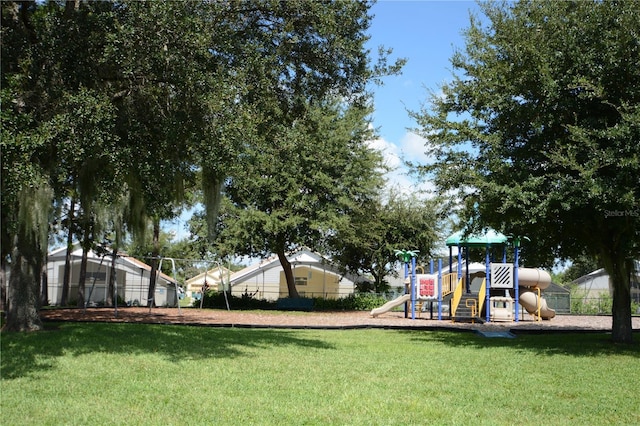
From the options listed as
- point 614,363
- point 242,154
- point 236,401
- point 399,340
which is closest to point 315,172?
point 399,340

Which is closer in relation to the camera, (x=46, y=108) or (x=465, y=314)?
(x=46, y=108)

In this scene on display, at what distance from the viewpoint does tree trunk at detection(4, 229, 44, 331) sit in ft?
39.4

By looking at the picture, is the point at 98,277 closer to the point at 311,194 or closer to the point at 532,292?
the point at 311,194

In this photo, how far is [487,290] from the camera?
20.8 metres

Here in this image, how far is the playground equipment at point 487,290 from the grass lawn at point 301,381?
8081 millimetres

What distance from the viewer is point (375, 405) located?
6.58m

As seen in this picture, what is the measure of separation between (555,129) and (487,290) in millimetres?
9784

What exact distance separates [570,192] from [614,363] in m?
2.88

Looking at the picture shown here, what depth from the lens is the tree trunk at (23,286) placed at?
12008mm

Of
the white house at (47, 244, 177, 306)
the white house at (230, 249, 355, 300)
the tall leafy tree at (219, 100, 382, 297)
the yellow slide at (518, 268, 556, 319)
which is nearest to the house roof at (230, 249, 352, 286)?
the white house at (230, 249, 355, 300)

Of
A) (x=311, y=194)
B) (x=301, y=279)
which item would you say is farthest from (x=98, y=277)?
(x=311, y=194)

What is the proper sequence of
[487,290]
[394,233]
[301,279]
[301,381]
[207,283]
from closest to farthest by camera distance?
[301,381] → [487,290] → [394,233] → [301,279] → [207,283]

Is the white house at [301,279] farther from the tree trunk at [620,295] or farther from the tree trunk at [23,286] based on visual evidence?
the tree trunk at [23,286]

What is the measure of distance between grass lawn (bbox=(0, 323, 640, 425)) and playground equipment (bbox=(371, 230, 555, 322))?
8.08 m
